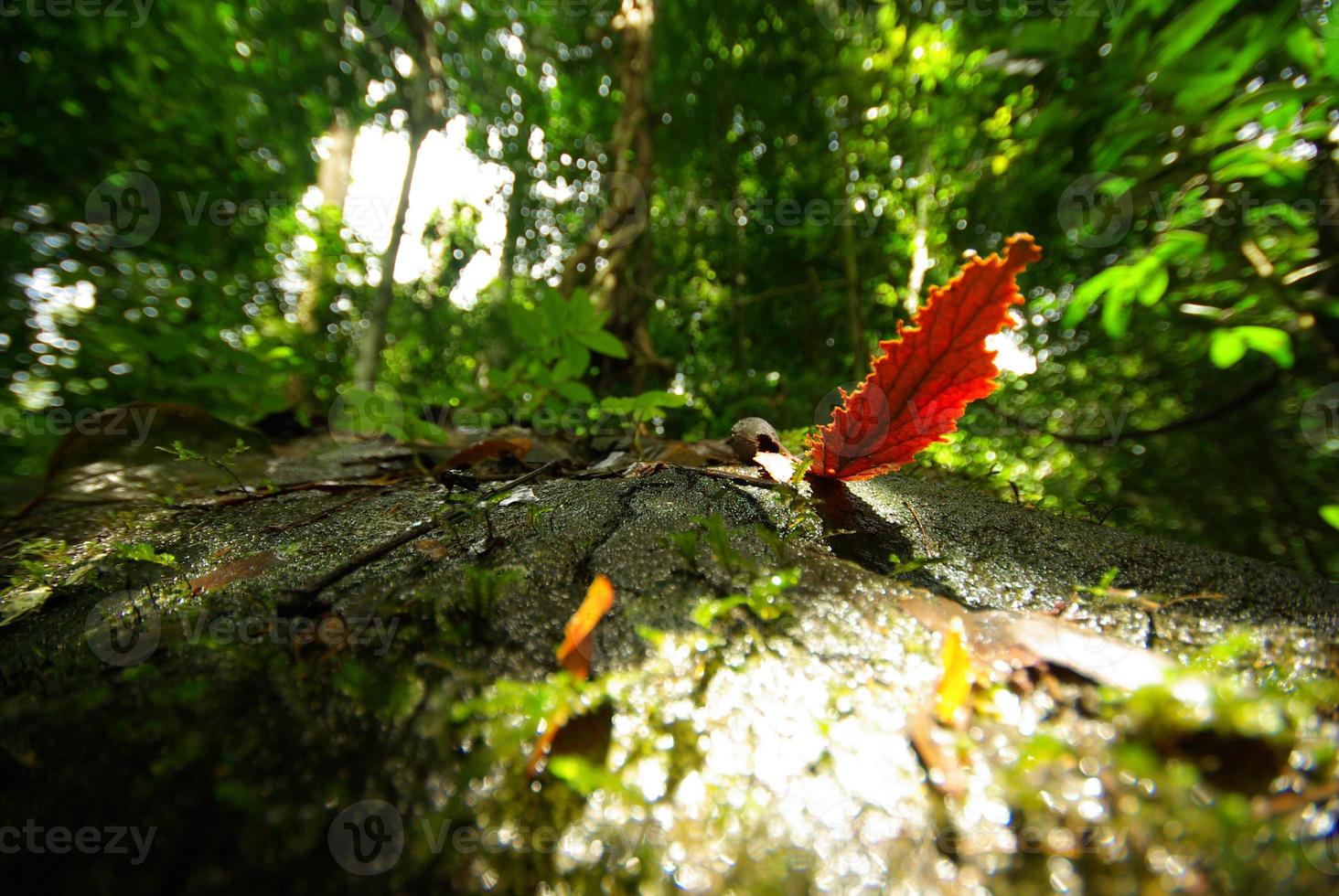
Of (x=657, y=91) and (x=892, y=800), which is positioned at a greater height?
(x=657, y=91)

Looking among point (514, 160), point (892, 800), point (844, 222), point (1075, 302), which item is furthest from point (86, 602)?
point (514, 160)

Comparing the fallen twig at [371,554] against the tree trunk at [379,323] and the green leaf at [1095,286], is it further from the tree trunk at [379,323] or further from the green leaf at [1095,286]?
the tree trunk at [379,323]

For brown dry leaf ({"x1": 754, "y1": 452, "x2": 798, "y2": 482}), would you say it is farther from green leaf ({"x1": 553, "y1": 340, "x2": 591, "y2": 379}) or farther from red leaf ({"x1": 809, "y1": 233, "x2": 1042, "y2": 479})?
green leaf ({"x1": 553, "y1": 340, "x2": 591, "y2": 379})

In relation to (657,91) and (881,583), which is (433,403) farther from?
(657,91)

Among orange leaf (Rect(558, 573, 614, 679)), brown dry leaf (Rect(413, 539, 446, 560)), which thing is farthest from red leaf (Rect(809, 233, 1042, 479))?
brown dry leaf (Rect(413, 539, 446, 560))

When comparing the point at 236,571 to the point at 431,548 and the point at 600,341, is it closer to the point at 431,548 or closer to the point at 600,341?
the point at 431,548

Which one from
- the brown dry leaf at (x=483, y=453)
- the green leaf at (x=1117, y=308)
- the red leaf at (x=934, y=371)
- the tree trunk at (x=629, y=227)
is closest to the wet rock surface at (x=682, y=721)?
the red leaf at (x=934, y=371)
